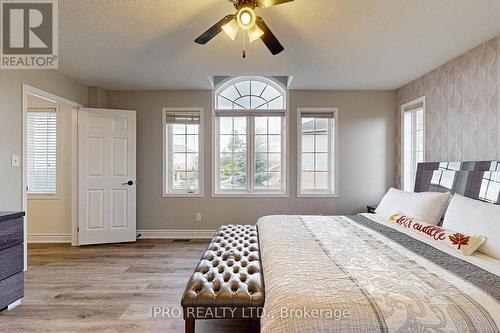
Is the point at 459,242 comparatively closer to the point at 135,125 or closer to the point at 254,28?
the point at 254,28

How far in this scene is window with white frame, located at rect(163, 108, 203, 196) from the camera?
4566 mm

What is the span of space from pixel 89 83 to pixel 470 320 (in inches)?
192

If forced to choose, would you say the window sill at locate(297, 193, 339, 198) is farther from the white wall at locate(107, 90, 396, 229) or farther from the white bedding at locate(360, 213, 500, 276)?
the white bedding at locate(360, 213, 500, 276)

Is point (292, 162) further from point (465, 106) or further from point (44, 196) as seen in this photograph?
point (44, 196)

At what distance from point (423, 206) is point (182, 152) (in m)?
3.40

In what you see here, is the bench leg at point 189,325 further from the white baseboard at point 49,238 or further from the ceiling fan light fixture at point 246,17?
the white baseboard at point 49,238

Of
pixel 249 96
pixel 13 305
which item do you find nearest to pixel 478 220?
pixel 249 96

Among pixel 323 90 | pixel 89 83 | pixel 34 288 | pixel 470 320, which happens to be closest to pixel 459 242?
pixel 470 320

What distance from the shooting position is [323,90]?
4.52 m

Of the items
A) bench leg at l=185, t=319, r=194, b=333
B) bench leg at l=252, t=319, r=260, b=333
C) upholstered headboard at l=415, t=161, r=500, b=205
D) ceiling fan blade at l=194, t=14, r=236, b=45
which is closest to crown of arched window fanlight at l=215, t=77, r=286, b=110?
upholstered headboard at l=415, t=161, r=500, b=205

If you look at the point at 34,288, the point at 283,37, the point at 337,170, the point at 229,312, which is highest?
the point at 283,37

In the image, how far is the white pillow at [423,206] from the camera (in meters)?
2.61
